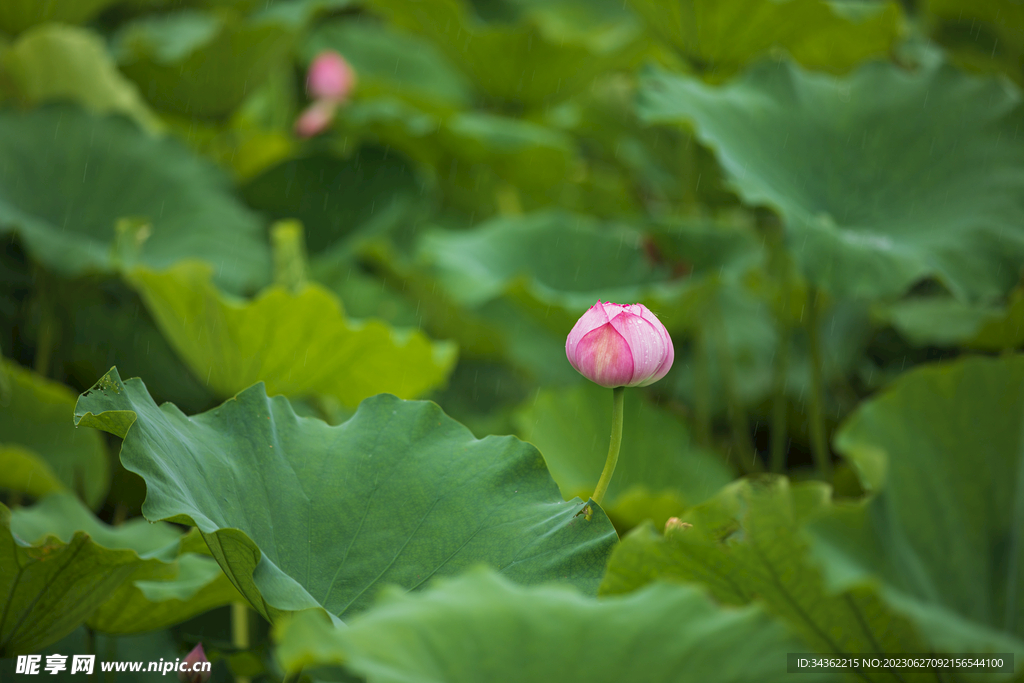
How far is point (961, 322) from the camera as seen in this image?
1.51 metres

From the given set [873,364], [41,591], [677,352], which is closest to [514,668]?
[41,591]

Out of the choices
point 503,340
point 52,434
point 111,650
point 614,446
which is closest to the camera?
point 614,446

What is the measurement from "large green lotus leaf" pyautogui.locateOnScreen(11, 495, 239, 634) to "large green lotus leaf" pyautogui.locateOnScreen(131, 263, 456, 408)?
0.82 feet

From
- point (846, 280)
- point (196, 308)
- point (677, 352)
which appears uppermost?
point (846, 280)

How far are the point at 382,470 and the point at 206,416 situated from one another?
0.52 ft

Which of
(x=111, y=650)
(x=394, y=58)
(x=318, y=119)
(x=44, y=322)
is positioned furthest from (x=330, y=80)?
(x=111, y=650)

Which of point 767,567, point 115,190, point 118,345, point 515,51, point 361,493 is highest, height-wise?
point 767,567

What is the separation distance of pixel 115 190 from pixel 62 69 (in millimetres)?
265

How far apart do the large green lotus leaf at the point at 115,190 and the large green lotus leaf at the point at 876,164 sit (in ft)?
2.43

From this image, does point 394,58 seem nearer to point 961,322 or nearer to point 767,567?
point 961,322

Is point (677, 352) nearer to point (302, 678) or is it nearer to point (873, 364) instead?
point (873, 364)

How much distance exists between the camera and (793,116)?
129 cm

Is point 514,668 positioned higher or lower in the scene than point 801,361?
higher

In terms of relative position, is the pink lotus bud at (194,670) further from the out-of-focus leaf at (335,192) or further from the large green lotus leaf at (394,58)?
the large green lotus leaf at (394,58)
